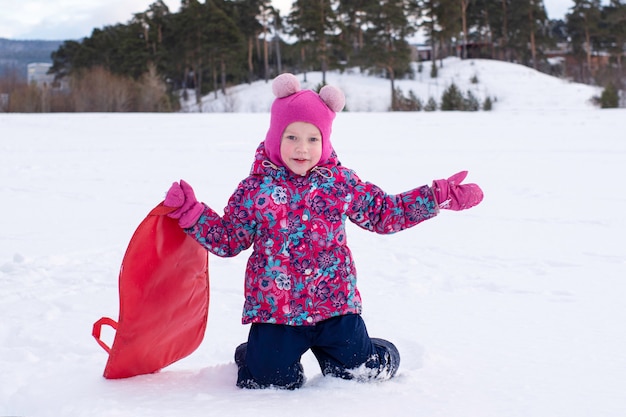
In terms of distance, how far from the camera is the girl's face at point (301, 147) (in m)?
2.06

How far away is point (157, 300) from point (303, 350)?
1.51 ft

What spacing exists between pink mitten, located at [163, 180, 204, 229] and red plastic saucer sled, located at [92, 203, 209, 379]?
34 millimetres

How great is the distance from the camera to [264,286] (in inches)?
80.1

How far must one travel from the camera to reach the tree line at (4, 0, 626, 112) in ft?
99.9

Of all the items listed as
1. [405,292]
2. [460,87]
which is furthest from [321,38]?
[405,292]

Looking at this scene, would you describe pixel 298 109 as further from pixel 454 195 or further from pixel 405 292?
pixel 405 292

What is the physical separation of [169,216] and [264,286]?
353mm

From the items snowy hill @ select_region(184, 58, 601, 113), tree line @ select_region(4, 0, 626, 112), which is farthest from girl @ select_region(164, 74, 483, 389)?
tree line @ select_region(4, 0, 626, 112)

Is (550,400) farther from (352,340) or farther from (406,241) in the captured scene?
(406,241)

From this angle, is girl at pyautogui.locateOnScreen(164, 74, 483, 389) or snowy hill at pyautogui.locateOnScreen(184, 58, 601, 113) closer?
girl at pyautogui.locateOnScreen(164, 74, 483, 389)

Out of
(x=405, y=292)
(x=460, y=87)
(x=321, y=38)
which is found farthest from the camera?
(x=321, y=38)

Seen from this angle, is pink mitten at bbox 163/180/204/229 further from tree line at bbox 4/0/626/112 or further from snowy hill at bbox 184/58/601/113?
tree line at bbox 4/0/626/112

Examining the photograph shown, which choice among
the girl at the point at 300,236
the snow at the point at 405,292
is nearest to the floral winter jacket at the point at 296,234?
the girl at the point at 300,236

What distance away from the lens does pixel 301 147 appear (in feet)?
6.73
